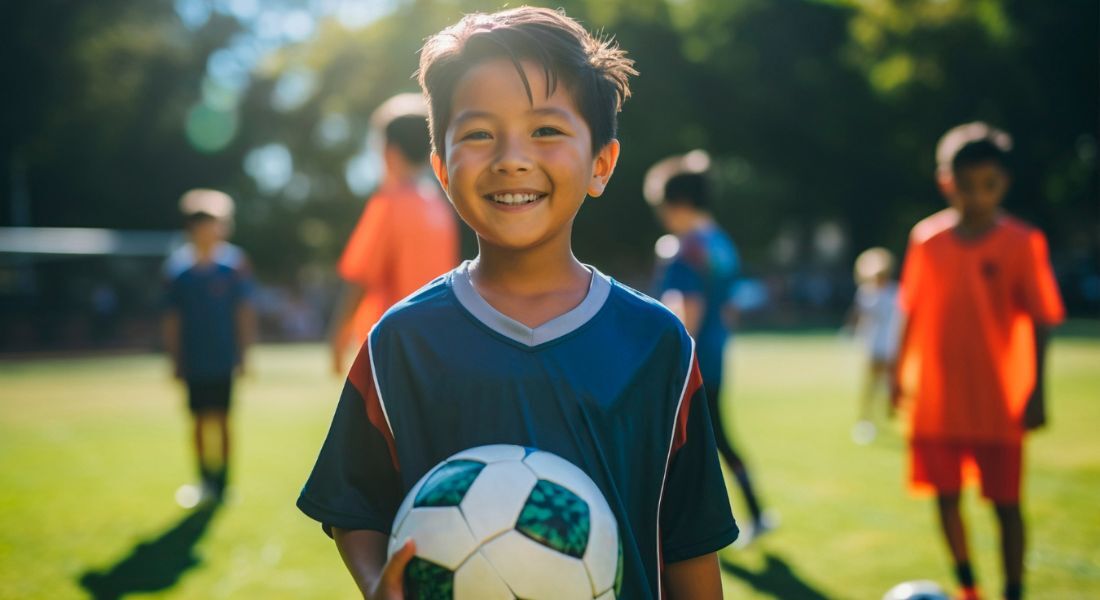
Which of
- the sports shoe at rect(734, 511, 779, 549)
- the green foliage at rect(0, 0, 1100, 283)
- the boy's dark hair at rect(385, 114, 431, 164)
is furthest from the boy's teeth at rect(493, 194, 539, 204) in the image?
the green foliage at rect(0, 0, 1100, 283)

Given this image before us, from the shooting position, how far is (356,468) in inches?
73.7

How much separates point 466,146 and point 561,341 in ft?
1.47

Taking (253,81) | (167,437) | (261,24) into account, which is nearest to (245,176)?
(253,81)

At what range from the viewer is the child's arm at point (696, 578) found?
1.92 metres

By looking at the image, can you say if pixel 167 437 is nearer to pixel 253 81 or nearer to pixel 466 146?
pixel 466 146

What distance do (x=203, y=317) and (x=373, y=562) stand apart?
5647 millimetres

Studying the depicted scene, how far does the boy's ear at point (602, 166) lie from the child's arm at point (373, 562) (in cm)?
88

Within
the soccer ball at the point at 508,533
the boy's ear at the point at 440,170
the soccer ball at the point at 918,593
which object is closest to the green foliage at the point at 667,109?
the soccer ball at the point at 918,593

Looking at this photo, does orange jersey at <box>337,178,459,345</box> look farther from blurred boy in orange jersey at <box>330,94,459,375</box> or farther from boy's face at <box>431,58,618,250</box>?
boy's face at <box>431,58,618,250</box>

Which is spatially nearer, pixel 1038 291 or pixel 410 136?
pixel 1038 291

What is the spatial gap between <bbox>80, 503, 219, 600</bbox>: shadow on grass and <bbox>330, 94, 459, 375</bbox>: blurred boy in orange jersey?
60.2 inches

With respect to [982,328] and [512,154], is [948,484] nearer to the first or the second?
[982,328]

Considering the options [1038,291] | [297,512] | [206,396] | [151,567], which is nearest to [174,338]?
[206,396]

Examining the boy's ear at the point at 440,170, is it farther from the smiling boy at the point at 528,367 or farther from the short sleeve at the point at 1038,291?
the short sleeve at the point at 1038,291
